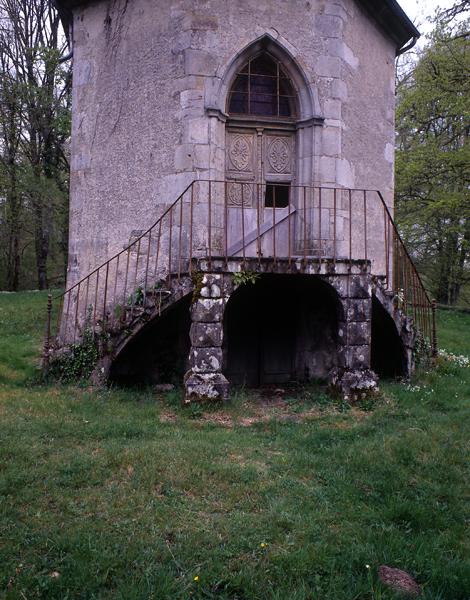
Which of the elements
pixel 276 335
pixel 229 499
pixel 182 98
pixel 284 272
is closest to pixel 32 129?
pixel 182 98

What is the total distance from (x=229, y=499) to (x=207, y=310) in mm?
2809

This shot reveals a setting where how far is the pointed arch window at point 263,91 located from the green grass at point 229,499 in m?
4.35

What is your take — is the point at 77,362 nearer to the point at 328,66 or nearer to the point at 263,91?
the point at 263,91

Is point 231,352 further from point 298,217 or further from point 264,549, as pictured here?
point 264,549

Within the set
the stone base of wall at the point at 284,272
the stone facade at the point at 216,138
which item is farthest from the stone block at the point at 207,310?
the stone facade at the point at 216,138

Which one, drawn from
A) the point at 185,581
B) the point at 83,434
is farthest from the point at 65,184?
the point at 185,581

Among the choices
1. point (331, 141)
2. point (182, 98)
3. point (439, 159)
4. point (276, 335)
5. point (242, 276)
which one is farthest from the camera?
point (439, 159)

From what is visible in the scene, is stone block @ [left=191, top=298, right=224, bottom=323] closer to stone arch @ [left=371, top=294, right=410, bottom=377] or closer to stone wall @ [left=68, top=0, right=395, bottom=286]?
stone wall @ [left=68, top=0, right=395, bottom=286]

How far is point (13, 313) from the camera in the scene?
11234 mm

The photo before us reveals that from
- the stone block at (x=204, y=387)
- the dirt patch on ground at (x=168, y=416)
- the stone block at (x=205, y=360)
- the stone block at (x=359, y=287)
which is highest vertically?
the stone block at (x=359, y=287)

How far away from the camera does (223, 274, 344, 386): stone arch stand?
830 centimetres

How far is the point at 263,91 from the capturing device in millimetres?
8109

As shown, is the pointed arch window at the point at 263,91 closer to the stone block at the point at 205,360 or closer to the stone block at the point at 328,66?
the stone block at the point at 328,66

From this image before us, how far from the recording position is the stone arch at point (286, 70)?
7.63 m
